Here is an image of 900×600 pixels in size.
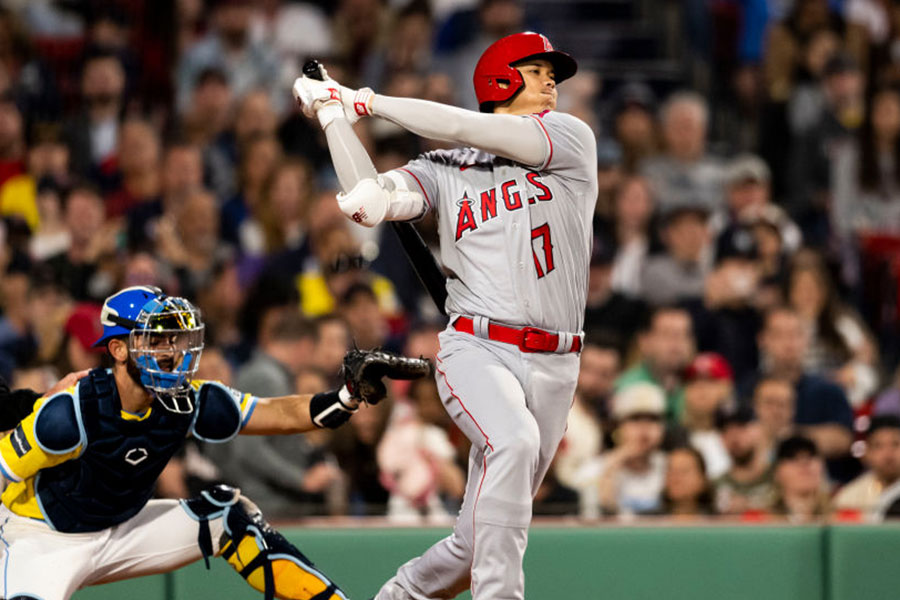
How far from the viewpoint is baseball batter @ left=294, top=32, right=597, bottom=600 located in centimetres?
474

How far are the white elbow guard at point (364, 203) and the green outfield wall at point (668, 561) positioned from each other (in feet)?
5.36

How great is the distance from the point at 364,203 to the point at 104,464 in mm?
1207

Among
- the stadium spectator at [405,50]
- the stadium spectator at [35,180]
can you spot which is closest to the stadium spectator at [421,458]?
the stadium spectator at [35,180]

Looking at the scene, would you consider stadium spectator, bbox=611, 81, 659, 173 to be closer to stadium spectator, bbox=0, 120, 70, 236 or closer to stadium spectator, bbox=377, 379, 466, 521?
stadium spectator, bbox=377, 379, 466, 521

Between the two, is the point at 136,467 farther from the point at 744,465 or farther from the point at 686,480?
the point at 744,465

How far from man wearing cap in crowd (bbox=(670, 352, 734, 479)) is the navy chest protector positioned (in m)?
3.17

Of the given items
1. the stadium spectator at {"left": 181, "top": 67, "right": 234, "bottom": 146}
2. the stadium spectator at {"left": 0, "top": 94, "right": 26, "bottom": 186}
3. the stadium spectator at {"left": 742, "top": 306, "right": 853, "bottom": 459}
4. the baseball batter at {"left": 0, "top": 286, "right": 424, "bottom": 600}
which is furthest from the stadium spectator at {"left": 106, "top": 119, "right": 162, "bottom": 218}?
A: the baseball batter at {"left": 0, "top": 286, "right": 424, "bottom": 600}

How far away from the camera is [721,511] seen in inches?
254

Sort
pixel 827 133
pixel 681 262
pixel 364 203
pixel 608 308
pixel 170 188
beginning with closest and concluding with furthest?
pixel 364 203, pixel 608 308, pixel 681 262, pixel 170 188, pixel 827 133

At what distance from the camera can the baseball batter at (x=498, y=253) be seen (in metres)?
4.74

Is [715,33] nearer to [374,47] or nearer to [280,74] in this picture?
[374,47]

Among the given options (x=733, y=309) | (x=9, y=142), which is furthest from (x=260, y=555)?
(x=9, y=142)

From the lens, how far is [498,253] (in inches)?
195

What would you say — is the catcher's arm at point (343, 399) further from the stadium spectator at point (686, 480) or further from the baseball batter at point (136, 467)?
the stadium spectator at point (686, 480)
